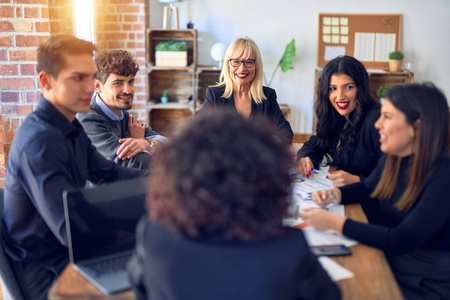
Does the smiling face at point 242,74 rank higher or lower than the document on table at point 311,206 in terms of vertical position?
higher

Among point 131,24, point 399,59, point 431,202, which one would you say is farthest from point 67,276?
point 399,59

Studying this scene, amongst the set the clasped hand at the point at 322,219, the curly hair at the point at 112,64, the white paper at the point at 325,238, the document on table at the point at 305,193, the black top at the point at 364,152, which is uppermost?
the curly hair at the point at 112,64

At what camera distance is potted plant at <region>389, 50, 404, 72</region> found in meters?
5.52

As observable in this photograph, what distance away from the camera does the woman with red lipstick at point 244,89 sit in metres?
3.19

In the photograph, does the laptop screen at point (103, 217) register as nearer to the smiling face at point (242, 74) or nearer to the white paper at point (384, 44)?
the smiling face at point (242, 74)

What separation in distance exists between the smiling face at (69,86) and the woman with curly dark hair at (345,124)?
1099 millimetres

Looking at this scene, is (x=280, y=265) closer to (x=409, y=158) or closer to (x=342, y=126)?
(x=409, y=158)

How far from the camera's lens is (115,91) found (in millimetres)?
2576

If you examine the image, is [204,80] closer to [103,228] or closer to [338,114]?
[338,114]

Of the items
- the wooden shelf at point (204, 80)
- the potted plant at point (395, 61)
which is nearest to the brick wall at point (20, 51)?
the wooden shelf at point (204, 80)

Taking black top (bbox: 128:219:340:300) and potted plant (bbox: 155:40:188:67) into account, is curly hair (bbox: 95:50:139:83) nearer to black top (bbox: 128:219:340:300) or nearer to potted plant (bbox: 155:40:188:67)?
black top (bbox: 128:219:340:300)

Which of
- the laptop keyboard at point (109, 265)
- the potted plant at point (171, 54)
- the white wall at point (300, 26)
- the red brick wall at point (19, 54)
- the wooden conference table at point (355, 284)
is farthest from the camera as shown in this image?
the white wall at point (300, 26)

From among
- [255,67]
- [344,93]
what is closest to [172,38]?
[255,67]

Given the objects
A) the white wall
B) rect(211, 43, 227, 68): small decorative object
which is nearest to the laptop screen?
rect(211, 43, 227, 68): small decorative object
